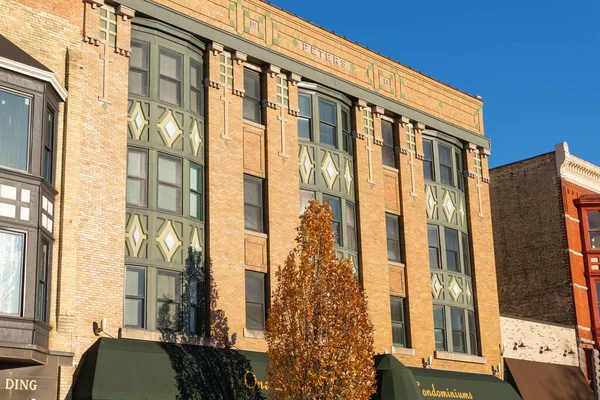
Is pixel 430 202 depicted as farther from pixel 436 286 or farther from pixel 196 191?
pixel 196 191

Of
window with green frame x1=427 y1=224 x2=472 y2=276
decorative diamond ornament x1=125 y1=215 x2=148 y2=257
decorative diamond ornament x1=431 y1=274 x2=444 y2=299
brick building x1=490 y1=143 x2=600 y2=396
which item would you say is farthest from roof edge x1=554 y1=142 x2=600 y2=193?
decorative diamond ornament x1=125 y1=215 x2=148 y2=257

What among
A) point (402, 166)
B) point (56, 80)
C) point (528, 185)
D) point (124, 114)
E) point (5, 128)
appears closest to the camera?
point (5, 128)

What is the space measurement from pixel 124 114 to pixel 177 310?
5622 millimetres

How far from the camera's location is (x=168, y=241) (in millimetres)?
24578

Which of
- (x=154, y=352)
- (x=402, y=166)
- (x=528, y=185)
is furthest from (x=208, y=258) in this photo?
(x=528, y=185)

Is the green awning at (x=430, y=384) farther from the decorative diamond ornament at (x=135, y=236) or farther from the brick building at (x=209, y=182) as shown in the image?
the decorative diamond ornament at (x=135, y=236)

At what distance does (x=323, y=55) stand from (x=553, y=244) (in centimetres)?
1665

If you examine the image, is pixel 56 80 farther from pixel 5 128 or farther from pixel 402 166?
pixel 402 166

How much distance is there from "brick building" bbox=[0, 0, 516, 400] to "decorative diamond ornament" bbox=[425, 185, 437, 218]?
0.09m

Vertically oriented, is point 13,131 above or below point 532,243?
below

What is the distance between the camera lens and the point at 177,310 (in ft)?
80.3

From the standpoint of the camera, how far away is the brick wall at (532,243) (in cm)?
4056

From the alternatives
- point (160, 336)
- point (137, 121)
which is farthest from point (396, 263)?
point (137, 121)

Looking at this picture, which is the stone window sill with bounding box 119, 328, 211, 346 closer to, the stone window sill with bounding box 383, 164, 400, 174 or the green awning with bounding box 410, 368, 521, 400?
the green awning with bounding box 410, 368, 521, 400
